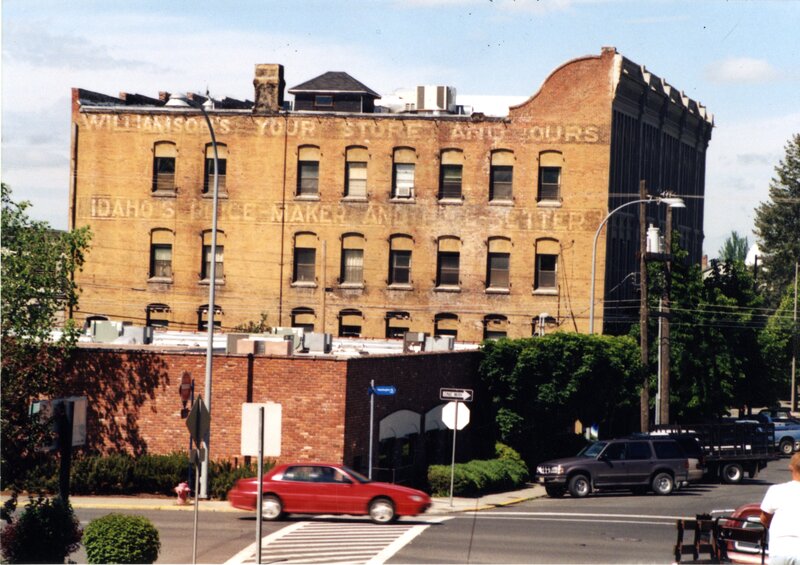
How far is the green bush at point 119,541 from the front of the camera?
2153 cm

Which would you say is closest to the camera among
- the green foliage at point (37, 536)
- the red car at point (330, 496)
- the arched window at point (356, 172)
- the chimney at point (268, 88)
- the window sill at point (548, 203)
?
the green foliage at point (37, 536)

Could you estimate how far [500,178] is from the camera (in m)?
66.1

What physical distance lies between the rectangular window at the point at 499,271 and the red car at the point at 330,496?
117ft

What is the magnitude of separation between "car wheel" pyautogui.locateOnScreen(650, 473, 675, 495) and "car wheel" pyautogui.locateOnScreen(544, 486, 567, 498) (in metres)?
3.10

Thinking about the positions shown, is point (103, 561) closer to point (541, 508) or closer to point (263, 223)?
point (541, 508)

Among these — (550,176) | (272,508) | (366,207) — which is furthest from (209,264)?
(272,508)

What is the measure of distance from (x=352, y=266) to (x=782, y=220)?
74812 mm

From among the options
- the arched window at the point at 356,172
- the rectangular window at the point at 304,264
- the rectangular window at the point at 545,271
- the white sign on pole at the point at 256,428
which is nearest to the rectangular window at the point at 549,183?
the rectangular window at the point at 545,271

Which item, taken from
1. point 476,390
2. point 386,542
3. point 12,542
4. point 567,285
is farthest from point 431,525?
point 567,285

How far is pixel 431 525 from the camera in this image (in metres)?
31.4

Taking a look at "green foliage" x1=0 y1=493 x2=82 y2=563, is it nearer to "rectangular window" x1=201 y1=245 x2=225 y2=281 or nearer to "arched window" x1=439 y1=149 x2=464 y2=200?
"arched window" x1=439 y1=149 x2=464 y2=200

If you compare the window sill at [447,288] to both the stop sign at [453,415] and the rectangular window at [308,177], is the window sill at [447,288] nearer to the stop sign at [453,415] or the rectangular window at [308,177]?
the rectangular window at [308,177]

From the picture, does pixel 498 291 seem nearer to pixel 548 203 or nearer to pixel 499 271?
pixel 499 271

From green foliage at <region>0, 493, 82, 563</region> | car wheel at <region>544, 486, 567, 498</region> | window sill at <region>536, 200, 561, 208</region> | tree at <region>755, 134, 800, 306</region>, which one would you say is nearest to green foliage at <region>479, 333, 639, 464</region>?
→ car wheel at <region>544, 486, 567, 498</region>
